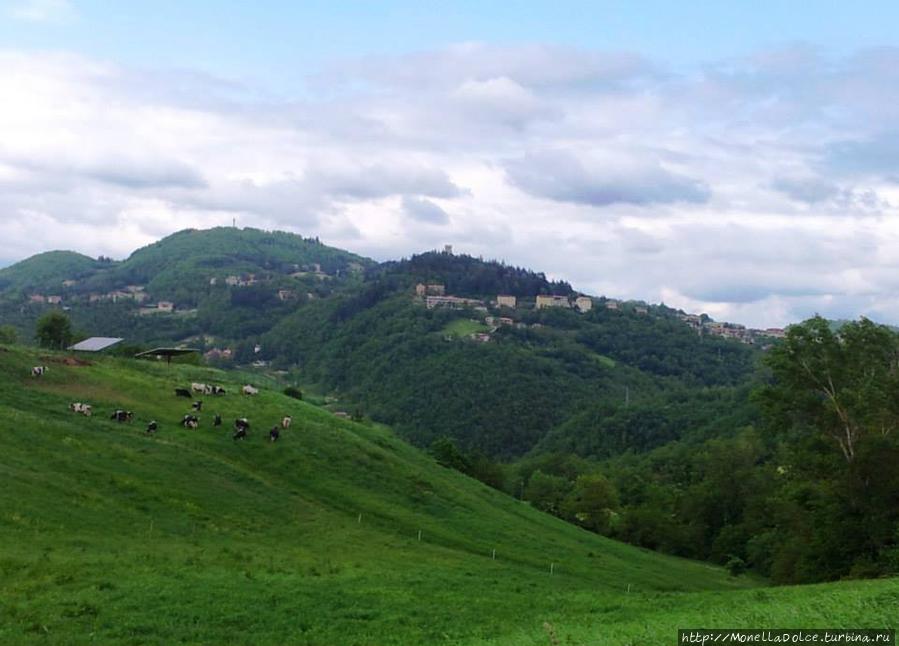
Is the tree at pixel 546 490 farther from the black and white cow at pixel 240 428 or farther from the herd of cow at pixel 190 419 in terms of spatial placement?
the black and white cow at pixel 240 428

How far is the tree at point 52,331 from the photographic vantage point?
94688 mm

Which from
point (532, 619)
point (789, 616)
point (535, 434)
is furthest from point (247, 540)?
point (535, 434)

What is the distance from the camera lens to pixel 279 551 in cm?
3006

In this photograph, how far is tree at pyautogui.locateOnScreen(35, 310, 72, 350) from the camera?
9469 cm

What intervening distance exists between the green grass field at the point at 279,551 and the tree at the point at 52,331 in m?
41.5

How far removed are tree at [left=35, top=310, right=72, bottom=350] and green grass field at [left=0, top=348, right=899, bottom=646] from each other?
4148 cm

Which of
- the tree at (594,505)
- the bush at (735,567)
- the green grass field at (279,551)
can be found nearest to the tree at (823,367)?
the green grass field at (279,551)

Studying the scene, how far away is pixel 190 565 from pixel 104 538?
4.44 m

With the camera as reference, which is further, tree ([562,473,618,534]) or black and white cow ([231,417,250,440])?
tree ([562,473,618,534])

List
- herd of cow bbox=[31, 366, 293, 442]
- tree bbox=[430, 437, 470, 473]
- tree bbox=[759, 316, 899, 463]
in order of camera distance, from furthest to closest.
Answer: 1. tree bbox=[430, 437, 470, 473]
2. herd of cow bbox=[31, 366, 293, 442]
3. tree bbox=[759, 316, 899, 463]

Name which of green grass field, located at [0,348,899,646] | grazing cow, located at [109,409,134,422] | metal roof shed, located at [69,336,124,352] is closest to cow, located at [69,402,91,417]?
green grass field, located at [0,348,899,646]

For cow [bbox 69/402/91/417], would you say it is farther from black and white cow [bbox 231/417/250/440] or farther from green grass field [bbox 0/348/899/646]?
black and white cow [bbox 231/417/250/440]

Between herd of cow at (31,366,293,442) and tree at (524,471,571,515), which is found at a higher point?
herd of cow at (31,366,293,442)

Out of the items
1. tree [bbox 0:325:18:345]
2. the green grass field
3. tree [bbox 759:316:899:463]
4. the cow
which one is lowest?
Result: the green grass field
